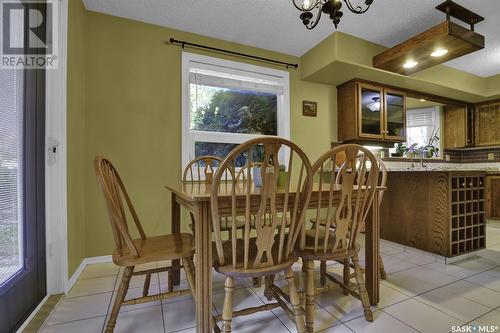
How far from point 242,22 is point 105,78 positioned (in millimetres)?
1500

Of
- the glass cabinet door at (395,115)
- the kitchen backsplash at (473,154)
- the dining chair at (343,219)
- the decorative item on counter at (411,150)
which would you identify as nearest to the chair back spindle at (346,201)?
the dining chair at (343,219)

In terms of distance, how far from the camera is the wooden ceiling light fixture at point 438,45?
226cm

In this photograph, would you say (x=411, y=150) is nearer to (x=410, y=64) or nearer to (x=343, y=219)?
(x=410, y=64)

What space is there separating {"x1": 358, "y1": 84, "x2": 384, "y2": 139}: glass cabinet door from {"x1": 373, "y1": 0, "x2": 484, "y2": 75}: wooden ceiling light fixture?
1.12ft

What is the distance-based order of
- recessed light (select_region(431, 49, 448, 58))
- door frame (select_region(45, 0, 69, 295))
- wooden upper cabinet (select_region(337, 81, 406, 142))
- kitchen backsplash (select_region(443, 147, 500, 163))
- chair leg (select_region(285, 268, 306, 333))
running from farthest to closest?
kitchen backsplash (select_region(443, 147, 500, 163)), wooden upper cabinet (select_region(337, 81, 406, 142)), recessed light (select_region(431, 49, 448, 58)), door frame (select_region(45, 0, 69, 295)), chair leg (select_region(285, 268, 306, 333))

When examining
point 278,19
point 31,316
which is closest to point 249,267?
point 31,316

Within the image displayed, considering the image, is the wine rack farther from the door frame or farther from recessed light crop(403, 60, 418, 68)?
the door frame

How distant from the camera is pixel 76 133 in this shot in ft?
6.47

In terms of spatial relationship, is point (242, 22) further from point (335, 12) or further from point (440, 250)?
point (440, 250)

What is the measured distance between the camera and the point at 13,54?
132cm

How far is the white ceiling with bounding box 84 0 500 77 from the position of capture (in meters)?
2.22

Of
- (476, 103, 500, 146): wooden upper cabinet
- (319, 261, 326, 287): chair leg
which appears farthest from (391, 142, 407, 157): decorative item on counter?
(319, 261, 326, 287): chair leg

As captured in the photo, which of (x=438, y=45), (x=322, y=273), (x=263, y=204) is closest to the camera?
(x=263, y=204)

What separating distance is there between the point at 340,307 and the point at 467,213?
1.85 metres
